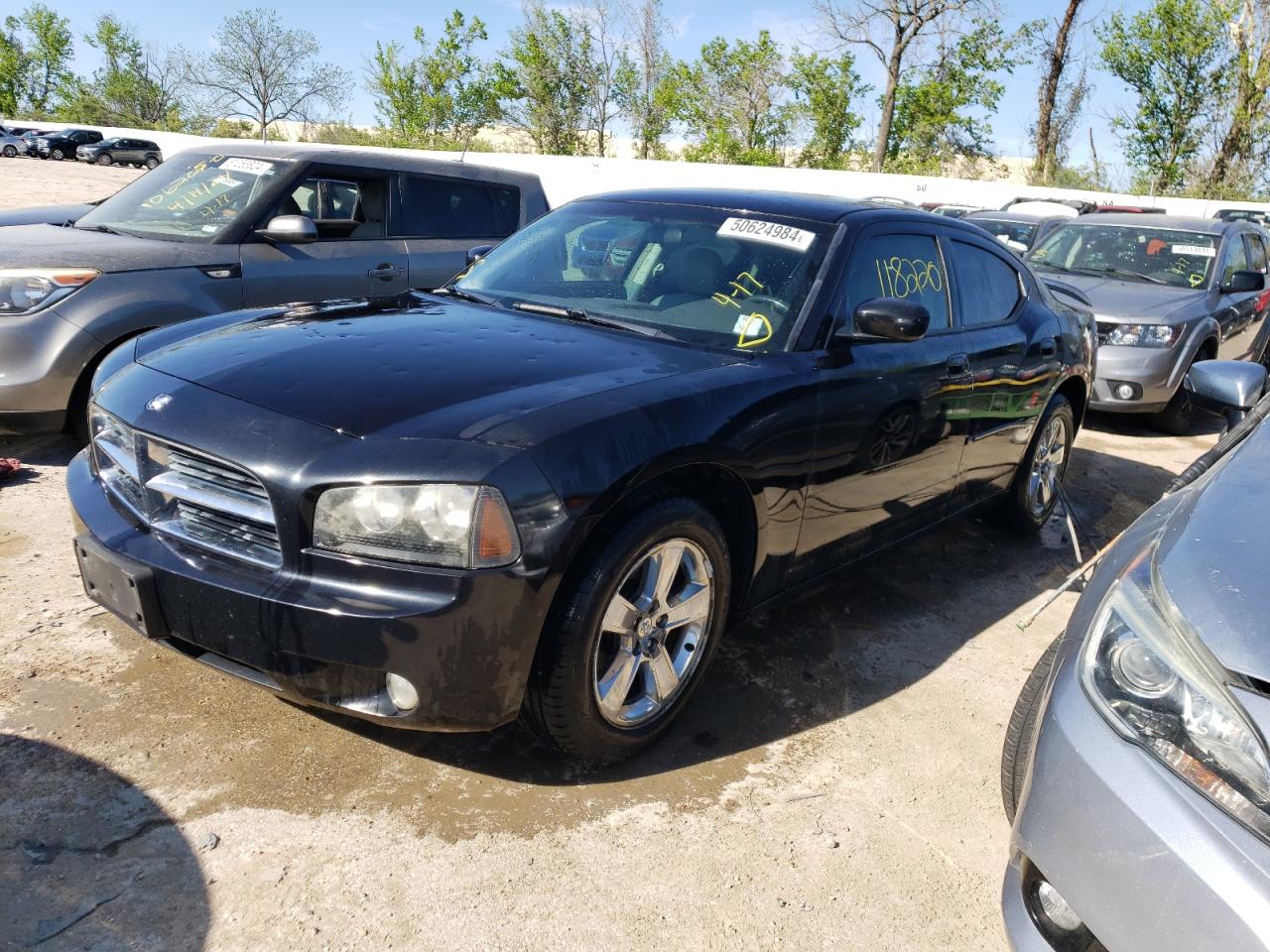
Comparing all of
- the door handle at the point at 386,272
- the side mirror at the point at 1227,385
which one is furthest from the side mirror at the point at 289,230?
the side mirror at the point at 1227,385

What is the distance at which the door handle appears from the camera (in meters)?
5.85

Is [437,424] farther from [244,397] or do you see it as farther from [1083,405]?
[1083,405]

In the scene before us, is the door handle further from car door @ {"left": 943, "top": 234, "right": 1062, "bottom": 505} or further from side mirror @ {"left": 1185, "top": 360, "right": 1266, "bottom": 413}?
side mirror @ {"left": 1185, "top": 360, "right": 1266, "bottom": 413}

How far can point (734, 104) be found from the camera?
44844mm

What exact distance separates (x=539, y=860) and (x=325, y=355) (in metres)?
1.49

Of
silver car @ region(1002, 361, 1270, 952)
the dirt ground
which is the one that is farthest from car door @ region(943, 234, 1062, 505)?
silver car @ region(1002, 361, 1270, 952)

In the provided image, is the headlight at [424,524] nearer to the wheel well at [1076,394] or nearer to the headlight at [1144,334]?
the wheel well at [1076,394]

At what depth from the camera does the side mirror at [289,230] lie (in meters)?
5.27

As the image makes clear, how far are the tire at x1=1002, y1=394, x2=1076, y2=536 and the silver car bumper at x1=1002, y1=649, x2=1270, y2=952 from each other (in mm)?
3182

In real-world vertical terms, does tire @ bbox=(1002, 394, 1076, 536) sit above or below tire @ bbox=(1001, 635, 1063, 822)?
below

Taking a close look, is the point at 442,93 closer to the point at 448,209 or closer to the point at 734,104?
the point at 734,104

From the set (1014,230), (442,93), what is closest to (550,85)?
(442,93)

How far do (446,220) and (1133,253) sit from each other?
6.26m

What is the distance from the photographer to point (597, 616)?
245cm
